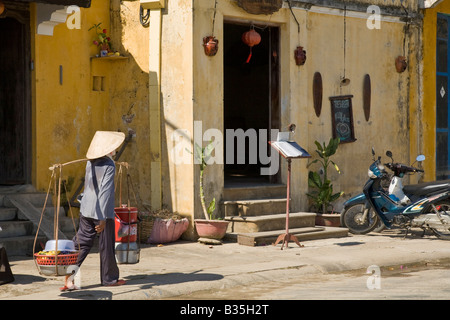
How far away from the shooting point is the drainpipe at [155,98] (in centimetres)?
1252

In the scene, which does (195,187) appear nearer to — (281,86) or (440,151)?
(281,86)

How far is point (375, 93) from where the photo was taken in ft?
48.6

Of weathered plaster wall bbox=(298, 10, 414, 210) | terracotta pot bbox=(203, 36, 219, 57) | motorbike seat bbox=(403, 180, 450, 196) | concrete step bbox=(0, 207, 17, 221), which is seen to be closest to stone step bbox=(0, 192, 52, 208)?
→ concrete step bbox=(0, 207, 17, 221)

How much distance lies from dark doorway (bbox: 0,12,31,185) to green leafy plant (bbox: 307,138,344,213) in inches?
191

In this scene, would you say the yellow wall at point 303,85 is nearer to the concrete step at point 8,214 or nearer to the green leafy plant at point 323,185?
the green leafy plant at point 323,185

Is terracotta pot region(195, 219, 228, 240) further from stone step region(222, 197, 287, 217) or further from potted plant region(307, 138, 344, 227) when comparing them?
potted plant region(307, 138, 344, 227)

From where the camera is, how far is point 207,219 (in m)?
11.9

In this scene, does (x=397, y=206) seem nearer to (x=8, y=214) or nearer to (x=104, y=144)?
(x=104, y=144)

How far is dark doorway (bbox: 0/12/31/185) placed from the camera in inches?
489

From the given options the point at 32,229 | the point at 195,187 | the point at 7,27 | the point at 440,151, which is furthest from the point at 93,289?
the point at 440,151

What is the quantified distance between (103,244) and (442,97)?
9.75m

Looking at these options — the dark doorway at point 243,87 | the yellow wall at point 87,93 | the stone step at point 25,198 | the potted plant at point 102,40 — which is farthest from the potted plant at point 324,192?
the stone step at point 25,198
